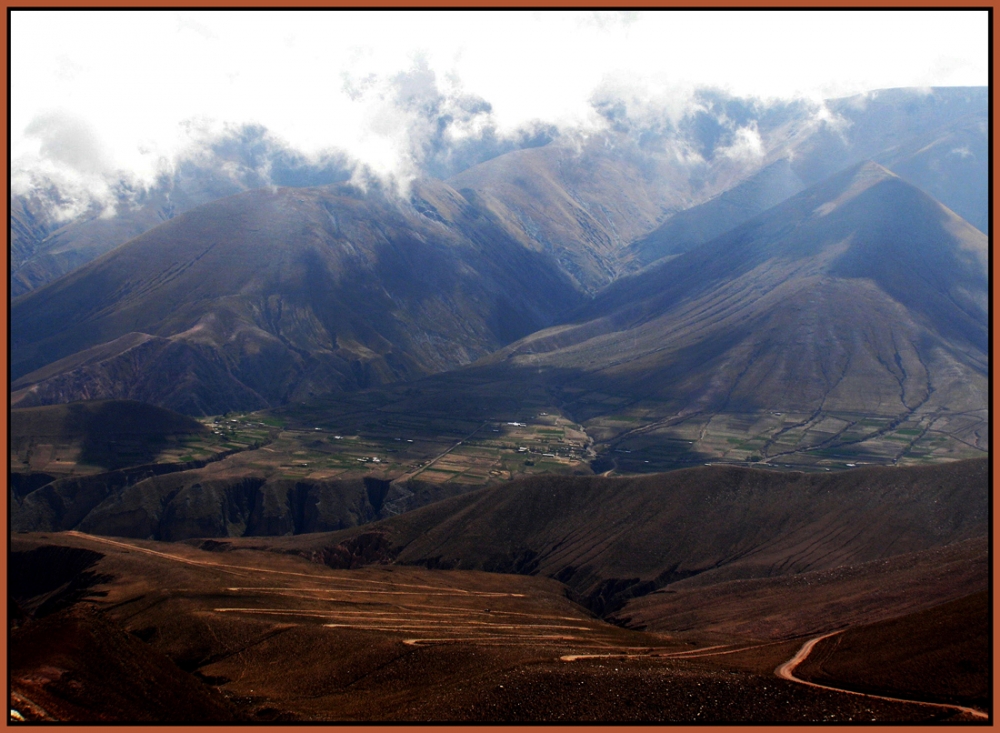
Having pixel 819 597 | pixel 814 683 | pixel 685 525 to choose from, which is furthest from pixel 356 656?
pixel 685 525

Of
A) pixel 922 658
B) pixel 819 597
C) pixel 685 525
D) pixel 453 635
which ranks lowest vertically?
pixel 685 525

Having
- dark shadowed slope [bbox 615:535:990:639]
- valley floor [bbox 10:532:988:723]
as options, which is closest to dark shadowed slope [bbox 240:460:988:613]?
dark shadowed slope [bbox 615:535:990:639]

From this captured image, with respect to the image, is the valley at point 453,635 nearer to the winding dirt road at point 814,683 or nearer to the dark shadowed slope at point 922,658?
the dark shadowed slope at point 922,658

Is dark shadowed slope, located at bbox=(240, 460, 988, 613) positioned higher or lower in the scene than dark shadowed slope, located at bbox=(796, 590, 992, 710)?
lower

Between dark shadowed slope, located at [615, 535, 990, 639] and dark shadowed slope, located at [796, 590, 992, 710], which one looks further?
dark shadowed slope, located at [615, 535, 990, 639]

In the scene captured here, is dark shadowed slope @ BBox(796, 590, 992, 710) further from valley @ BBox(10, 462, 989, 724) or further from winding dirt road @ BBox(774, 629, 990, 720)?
winding dirt road @ BBox(774, 629, 990, 720)

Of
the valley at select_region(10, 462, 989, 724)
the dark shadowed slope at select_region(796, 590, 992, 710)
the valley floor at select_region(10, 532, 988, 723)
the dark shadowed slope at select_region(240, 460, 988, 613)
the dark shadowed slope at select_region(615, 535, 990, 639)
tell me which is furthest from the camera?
the dark shadowed slope at select_region(240, 460, 988, 613)

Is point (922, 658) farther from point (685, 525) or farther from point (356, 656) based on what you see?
point (685, 525)

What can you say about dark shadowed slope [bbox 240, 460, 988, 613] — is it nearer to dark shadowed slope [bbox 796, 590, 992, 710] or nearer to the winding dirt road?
the winding dirt road

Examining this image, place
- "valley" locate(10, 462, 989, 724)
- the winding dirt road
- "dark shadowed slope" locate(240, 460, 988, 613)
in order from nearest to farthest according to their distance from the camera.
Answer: the winding dirt road
"valley" locate(10, 462, 989, 724)
"dark shadowed slope" locate(240, 460, 988, 613)

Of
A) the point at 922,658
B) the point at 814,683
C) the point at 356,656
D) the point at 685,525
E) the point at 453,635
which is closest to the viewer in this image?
the point at 922,658

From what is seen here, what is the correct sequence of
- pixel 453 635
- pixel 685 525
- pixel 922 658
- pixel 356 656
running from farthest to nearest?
pixel 685 525
pixel 453 635
pixel 356 656
pixel 922 658
